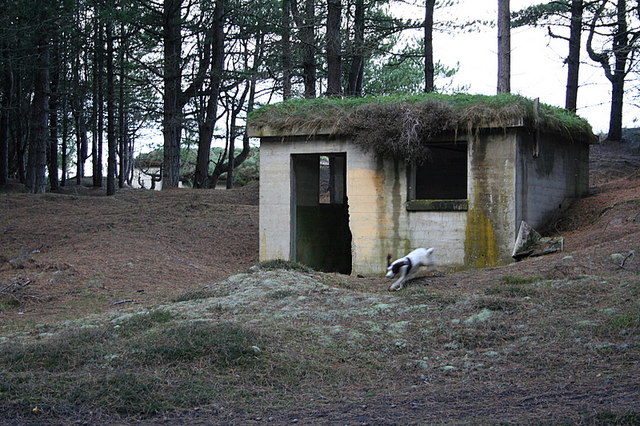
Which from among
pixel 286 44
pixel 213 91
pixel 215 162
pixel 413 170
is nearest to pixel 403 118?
pixel 413 170

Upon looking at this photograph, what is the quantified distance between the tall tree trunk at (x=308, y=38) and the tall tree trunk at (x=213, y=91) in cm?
429

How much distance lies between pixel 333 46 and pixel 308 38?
75 centimetres

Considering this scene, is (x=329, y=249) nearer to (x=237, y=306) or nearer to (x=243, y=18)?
(x=237, y=306)

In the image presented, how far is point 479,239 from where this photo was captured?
14711 mm

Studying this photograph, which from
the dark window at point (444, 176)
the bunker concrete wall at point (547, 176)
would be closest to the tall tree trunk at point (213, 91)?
the dark window at point (444, 176)

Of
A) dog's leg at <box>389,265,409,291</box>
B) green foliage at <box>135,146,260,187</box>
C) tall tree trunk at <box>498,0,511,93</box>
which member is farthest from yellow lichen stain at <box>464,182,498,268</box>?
green foliage at <box>135,146,260,187</box>

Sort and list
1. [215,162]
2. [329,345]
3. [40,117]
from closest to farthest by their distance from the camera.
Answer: [329,345]
[40,117]
[215,162]

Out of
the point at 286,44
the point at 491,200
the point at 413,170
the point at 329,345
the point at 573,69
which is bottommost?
the point at 329,345

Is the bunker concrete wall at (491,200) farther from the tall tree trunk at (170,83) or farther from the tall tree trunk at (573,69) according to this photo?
the tall tree trunk at (170,83)

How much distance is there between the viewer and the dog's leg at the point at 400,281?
1166 centimetres

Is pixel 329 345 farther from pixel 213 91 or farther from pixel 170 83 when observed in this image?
pixel 213 91

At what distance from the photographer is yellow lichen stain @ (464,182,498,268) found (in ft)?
47.9

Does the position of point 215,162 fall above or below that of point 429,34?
below

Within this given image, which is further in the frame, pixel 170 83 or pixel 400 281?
pixel 170 83
